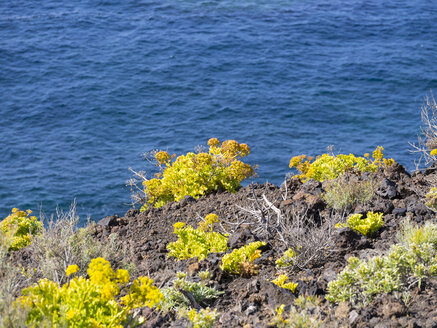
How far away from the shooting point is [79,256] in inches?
269

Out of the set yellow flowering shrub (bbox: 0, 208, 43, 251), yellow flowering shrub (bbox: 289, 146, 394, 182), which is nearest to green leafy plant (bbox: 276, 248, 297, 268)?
yellow flowering shrub (bbox: 289, 146, 394, 182)

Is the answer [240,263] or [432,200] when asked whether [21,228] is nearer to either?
[240,263]

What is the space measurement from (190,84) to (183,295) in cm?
1658

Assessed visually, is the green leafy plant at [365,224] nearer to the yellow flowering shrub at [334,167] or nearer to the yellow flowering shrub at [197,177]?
the yellow flowering shrub at [334,167]

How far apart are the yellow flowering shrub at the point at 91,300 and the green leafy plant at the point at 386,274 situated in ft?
5.60

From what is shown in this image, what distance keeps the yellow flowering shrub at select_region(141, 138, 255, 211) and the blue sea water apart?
4313mm

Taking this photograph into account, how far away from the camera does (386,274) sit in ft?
16.8

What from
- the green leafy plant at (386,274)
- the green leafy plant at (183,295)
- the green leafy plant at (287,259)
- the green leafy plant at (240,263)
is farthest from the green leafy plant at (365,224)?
the green leafy plant at (183,295)

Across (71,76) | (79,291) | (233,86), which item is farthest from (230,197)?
(71,76)

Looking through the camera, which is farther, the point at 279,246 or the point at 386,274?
the point at 279,246

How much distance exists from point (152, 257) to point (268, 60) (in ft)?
56.0

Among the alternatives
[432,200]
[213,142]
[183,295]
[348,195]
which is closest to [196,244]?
[183,295]

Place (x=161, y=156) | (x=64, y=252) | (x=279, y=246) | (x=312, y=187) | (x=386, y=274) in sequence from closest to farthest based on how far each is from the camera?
(x=386, y=274), (x=64, y=252), (x=279, y=246), (x=312, y=187), (x=161, y=156)

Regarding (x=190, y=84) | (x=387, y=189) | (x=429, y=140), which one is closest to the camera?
(x=387, y=189)
